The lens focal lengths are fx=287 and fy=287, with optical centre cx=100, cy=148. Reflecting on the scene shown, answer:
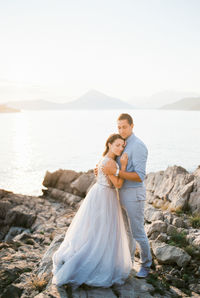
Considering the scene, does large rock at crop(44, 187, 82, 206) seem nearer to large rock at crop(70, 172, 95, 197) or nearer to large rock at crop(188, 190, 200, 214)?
large rock at crop(70, 172, 95, 197)

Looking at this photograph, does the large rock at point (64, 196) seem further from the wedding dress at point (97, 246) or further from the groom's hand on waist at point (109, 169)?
the groom's hand on waist at point (109, 169)

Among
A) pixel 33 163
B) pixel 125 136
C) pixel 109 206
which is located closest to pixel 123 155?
pixel 125 136

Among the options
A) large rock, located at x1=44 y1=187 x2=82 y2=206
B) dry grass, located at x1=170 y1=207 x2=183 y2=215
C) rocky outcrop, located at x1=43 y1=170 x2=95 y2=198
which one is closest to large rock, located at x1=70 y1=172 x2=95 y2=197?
rocky outcrop, located at x1=43 y1=170 x2=95 y2=198

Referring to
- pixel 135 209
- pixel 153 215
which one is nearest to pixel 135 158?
pixel 135 209

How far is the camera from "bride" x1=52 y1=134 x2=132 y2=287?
5137 mm

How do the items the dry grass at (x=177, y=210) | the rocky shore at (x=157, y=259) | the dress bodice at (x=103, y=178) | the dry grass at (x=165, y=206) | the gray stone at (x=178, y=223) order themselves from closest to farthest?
the rocky shore at (x=157, y=259)
the dress bodice at (x=103, y=178)
the gray stone at (x=178, y=223)
the dry grass at (x=177, y=210)
the dry grass at (x=165, y=206)

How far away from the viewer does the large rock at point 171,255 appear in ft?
21.6

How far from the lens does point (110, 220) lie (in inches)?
218

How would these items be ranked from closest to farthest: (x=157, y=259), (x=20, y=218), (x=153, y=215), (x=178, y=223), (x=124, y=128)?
(x=124, y=128), (x=157, y=259), (x=178, y=223), (x=153, y=215), (x=20, y=218)

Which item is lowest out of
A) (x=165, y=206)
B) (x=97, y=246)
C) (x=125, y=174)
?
(x=165, y=206)

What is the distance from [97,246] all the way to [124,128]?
2.29 metres

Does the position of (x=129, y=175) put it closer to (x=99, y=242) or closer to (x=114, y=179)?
(x=114, y=179)

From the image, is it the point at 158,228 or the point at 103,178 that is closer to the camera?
the point at 103,178

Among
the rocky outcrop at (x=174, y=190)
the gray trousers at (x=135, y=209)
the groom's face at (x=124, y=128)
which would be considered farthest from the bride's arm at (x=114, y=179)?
the rocky outcrop at (x=174, y=190)
